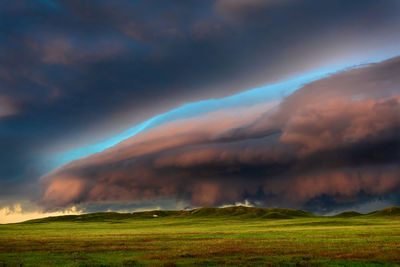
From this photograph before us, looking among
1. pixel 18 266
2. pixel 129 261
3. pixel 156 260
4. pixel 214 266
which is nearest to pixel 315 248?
pixel 214 266

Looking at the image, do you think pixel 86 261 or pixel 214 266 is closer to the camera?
pixel 214 266

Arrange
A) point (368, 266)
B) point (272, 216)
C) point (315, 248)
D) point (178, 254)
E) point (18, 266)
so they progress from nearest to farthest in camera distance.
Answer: point (368, 266) < point (18, 266) < point (178, 254) < point (315, 248) < point (272, 216)

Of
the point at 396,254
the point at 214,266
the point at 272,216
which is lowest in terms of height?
the point at 272,216

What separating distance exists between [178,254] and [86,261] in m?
9.76

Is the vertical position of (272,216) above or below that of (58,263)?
below

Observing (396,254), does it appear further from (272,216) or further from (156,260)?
(272,216)

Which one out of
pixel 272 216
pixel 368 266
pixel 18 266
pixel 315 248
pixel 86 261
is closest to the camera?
pixel 368 266

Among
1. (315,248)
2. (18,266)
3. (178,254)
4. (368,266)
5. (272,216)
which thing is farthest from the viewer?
(272,216)

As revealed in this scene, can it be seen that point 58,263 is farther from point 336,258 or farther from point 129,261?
point 336,258

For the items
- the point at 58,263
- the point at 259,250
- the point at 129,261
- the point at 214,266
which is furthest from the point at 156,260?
the point at 259,250

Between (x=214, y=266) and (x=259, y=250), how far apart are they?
11167 millimetres

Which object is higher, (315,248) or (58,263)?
(58,263)

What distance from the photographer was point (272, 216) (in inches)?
7677

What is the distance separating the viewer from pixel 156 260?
3372cm
